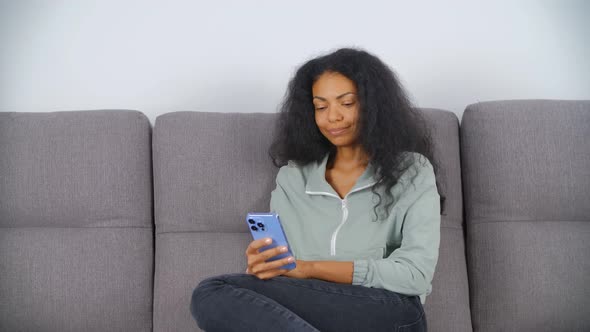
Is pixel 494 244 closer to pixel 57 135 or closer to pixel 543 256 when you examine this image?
pixel 543 256

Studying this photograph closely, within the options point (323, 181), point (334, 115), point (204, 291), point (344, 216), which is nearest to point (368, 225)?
point (344, 216)

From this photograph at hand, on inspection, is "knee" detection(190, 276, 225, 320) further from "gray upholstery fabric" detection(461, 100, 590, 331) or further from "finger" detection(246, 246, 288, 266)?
"gray upholstery fabric" detection(461, 100, 590, 331)

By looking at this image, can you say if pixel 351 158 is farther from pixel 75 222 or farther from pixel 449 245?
pixel 75 222

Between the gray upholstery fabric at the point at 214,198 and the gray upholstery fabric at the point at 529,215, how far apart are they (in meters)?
0.06

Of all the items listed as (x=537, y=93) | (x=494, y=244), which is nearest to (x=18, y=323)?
(x=494, y=244)

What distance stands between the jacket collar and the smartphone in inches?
13.1

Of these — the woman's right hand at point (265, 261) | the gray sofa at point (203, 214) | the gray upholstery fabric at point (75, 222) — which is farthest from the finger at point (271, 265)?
the gray upholstery fabric at point (75, 222)

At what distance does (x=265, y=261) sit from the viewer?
135 cm

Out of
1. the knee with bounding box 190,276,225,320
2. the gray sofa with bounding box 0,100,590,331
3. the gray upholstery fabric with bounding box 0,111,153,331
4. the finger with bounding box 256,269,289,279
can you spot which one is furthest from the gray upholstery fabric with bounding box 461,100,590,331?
the gray upholstery fabric with bounding box 0,111,153,331

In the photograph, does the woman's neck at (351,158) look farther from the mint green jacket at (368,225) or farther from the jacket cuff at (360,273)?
the jacket cuff at (360,273)

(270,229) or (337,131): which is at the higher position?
(337,131)

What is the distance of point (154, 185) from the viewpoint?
1857mm

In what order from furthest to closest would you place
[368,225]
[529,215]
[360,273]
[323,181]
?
[529,215]
[323,181]
[368,225]
[360,273]

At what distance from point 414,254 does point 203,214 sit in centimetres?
69
